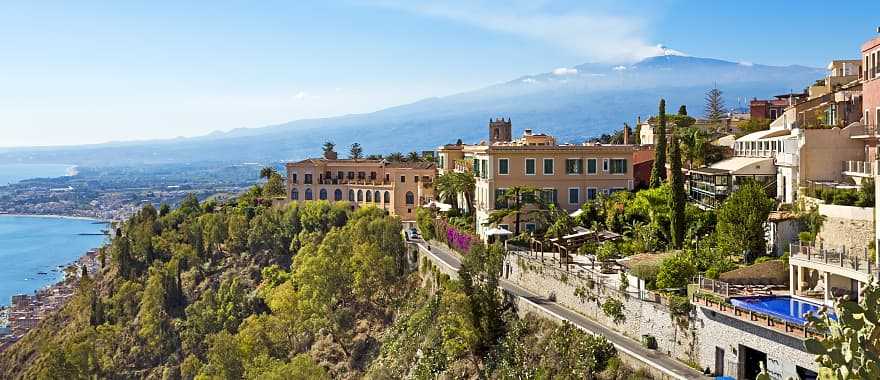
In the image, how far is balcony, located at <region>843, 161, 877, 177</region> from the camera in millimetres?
29391

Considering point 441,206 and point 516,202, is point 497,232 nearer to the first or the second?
point 516,202

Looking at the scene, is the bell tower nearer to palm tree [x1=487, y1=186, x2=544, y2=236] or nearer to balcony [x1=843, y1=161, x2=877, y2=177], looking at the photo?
palm tree [x1=487, y1=186, x2=544, y2=236]

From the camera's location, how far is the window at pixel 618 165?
47562 mm

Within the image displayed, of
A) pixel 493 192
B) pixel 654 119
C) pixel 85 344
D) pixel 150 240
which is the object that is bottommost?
pixel 85 344

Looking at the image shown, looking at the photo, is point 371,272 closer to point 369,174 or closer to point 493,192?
point 493,192

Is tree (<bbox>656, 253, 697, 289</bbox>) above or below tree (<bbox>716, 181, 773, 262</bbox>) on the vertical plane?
below

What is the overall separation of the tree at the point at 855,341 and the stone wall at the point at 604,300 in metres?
14.4

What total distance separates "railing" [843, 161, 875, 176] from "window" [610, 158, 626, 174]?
638 inches

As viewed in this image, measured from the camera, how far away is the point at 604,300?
97.0 feet

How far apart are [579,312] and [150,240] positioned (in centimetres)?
5724

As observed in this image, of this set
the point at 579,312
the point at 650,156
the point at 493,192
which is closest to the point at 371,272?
the point at 493,192

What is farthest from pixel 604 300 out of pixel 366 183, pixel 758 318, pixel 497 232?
pixel 366 183

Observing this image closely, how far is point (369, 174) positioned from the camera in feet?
240

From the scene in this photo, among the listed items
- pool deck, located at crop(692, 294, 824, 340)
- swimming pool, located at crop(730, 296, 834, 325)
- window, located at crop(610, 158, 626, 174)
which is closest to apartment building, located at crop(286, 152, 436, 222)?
window, located at crop(610, 158, 626, 174)
